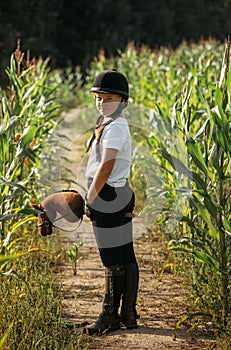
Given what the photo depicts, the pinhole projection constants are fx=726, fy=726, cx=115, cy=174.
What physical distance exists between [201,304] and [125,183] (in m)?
0.95

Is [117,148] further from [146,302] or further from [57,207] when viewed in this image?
[146,302]

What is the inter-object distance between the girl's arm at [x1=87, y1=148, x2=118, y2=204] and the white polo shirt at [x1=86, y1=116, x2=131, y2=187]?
33mm

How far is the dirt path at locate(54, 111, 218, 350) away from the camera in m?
4.16

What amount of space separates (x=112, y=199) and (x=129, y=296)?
24.2 inches

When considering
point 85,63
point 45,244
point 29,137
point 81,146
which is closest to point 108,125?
point 29,137

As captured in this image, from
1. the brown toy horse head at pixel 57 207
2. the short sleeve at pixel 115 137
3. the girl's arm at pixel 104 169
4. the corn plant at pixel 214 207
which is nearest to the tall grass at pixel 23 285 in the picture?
the brown toy horse head at pixel 57 207

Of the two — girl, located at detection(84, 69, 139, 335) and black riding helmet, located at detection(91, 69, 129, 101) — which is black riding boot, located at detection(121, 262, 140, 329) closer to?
girl, located at detection(84, 69, 139, 335)

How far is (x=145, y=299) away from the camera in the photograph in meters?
4.95

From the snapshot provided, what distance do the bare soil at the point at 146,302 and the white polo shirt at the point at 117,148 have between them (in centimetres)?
90

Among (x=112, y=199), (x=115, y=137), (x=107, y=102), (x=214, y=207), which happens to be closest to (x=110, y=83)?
(x=107, y=102)

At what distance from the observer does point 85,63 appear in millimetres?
26797

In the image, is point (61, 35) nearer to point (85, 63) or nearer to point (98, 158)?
point (85, 63)

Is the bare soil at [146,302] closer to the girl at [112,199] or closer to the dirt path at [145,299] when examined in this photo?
the dirt path at [145,299]

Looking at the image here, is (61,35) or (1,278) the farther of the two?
(61,35)
